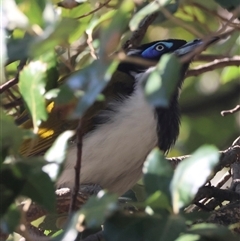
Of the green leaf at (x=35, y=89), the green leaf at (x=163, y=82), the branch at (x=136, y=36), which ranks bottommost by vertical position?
the branch at (x=136, y=36)

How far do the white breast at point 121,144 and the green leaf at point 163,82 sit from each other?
121 centimetres

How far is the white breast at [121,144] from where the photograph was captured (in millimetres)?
2461

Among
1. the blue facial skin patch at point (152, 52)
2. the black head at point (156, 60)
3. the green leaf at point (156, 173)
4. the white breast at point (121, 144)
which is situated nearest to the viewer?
the green leaf at point (156, 173)

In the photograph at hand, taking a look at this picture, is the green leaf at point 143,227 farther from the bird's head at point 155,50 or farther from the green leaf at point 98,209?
the bird's head at point 155,50

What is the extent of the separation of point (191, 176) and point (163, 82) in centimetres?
18

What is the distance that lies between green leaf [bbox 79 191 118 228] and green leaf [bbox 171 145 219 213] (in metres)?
0.12

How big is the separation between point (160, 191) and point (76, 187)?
12.6 inches

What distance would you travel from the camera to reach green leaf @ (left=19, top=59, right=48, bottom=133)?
1.49m

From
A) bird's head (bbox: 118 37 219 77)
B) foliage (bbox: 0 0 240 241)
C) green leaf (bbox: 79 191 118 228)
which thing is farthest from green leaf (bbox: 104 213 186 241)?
bird's head (bbox: 118 37 219 77)

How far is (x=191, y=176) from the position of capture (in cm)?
123

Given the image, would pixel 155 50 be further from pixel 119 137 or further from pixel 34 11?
pixel 34 11

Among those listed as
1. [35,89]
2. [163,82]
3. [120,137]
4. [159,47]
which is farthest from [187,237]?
[159,47]

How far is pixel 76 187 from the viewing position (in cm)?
155

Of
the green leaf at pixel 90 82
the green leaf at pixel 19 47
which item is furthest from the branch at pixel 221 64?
the green leaf at pixel 90 82
